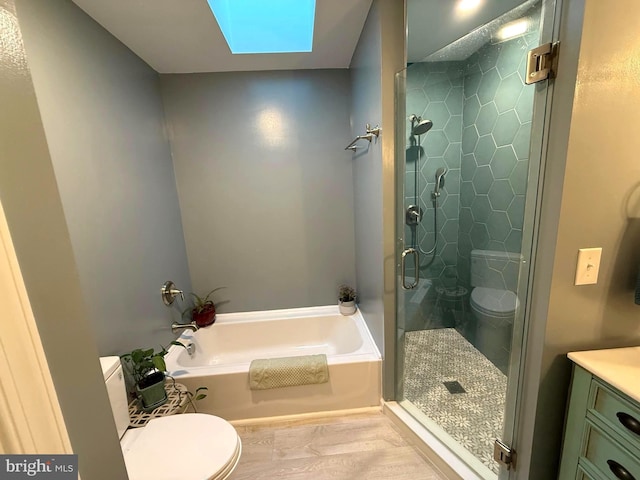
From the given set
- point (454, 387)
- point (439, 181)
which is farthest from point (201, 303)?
point (439, 181)

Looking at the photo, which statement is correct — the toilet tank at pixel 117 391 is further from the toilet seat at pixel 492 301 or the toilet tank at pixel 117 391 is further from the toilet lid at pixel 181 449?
the toilet seat at pixel 492 301

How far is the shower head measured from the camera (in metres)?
1.86

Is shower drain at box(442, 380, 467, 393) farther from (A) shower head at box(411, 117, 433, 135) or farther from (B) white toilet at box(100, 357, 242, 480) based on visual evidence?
(A) shower head at box(411, 117, 433, 135)

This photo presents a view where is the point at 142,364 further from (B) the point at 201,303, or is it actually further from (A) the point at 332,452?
(A) the point at 332,452

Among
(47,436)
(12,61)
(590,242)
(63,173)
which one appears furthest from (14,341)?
(590,242)

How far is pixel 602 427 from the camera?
844 mm

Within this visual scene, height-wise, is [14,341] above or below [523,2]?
below

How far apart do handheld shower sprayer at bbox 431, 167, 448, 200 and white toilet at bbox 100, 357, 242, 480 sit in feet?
6.63

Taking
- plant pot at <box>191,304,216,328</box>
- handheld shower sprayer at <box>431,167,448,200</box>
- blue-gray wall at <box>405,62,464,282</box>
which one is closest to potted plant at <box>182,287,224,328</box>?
plant pot at <box>191,304,216,328</box>

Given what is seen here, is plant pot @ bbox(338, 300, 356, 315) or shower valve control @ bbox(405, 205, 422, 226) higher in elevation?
shower valve control @ bbox(405, 205, 422, 226)

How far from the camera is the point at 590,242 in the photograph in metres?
0.87

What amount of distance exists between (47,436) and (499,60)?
2.41 meters

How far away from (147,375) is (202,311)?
934mm

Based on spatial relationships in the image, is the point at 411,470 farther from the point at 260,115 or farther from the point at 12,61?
the point at 260,115
